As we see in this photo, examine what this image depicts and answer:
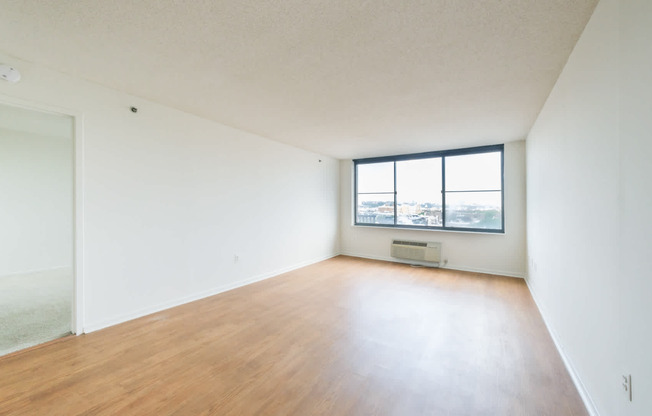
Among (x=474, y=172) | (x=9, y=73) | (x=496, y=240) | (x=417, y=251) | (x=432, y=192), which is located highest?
(x=9, y=73)

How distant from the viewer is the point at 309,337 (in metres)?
2.65

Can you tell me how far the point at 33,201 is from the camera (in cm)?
500

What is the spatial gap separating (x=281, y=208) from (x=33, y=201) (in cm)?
469

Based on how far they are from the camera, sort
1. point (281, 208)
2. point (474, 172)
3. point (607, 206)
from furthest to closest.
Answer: point (474, 172) < point (281, 208) < point (607, 206)

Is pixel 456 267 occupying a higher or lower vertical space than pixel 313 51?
lower

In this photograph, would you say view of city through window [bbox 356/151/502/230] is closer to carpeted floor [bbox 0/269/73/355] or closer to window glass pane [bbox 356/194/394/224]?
window glass pane [bbox 356/194/394/224]

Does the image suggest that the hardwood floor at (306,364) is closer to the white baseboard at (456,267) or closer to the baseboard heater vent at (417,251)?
the white baseboard at (456,267)

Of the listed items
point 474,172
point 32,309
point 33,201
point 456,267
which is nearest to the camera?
point 32,309

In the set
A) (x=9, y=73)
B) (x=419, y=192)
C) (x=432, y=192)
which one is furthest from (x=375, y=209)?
(x=9, y=73)

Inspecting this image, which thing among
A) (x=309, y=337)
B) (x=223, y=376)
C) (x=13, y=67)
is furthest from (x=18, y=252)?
(x=309, y=337)

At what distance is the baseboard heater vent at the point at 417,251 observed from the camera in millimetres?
5488

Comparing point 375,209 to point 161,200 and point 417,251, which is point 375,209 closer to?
point 417,251

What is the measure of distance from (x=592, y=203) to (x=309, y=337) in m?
2.47

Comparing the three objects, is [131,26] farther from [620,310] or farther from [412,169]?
[412,169]
